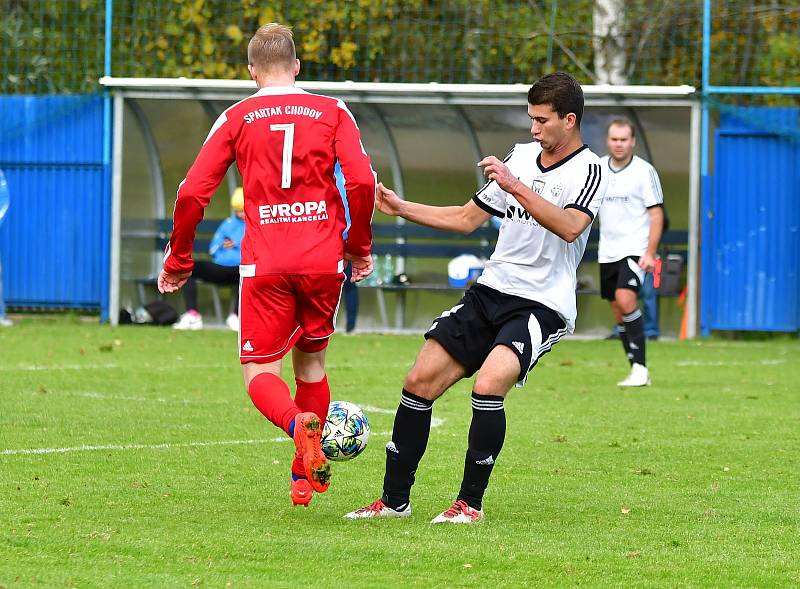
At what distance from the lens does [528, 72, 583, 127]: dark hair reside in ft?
20.4

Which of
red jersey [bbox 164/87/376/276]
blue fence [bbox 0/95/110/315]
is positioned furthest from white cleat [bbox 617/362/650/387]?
blue fence [bbox 0/95/110/315]

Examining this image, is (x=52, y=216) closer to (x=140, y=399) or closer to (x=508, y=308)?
(x=140, y=399)

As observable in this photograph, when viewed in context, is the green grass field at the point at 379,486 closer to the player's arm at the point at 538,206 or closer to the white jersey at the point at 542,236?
the white jersey at the point at 542,236

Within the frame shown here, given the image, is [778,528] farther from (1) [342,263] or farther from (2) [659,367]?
(2) [659,367]

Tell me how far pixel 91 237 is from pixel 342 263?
43.6 feet

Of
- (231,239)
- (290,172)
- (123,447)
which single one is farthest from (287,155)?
(231,239)

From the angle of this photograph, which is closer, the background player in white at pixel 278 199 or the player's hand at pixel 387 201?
the background player in white at pixel 278 199

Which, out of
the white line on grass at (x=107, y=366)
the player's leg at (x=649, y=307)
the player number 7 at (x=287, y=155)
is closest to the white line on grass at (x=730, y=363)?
the player's leg at (x=649, y=307)

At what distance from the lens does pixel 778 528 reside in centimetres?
613

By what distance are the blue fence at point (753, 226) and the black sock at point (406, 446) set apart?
39.7 ft

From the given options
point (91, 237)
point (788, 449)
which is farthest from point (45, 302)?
point (788, 449)

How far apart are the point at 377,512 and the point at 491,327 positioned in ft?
3.03

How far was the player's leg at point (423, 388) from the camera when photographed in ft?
20.5

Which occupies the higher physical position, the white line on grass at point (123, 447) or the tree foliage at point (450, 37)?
the tree foliage at point (450, 37)
